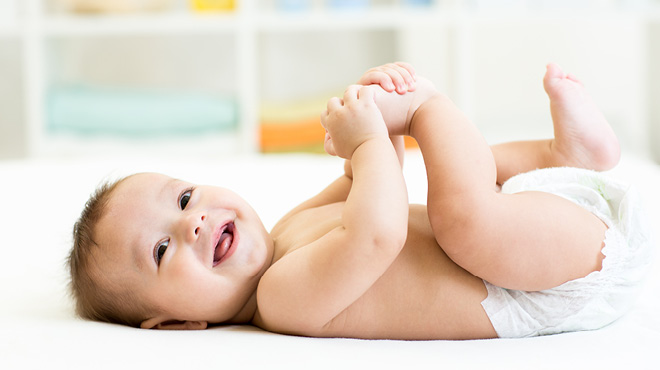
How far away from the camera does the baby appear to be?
3.05ft

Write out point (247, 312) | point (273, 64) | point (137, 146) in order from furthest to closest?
point (273, 64) < point (137, 146) < point (247, 312)

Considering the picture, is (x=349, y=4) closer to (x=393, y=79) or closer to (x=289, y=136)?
(x=289, y=136)

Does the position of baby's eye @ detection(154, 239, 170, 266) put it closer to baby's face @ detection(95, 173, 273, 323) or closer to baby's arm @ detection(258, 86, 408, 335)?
baby's face @ detection(95, 173, 273, 323)

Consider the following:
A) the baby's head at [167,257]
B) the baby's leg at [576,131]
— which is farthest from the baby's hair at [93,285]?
the baby's leg at [576,131]

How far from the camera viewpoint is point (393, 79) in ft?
3.39

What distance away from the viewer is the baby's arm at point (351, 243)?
892 mm

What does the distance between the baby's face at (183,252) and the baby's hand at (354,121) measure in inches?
7.4

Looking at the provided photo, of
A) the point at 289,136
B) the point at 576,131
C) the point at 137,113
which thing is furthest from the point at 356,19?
the point at 576,131

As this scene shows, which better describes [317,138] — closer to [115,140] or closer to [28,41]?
[115,140]

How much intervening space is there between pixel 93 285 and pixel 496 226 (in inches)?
21.7

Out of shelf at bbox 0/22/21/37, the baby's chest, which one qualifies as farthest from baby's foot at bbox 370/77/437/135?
shelf at bbox 0/22/21/37

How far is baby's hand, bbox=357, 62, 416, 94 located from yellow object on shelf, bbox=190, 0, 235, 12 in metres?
2.03

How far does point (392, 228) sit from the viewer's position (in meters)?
0.89

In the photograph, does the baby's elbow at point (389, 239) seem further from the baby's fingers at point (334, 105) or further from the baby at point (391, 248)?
the baby's fingers at point (334, 105)
